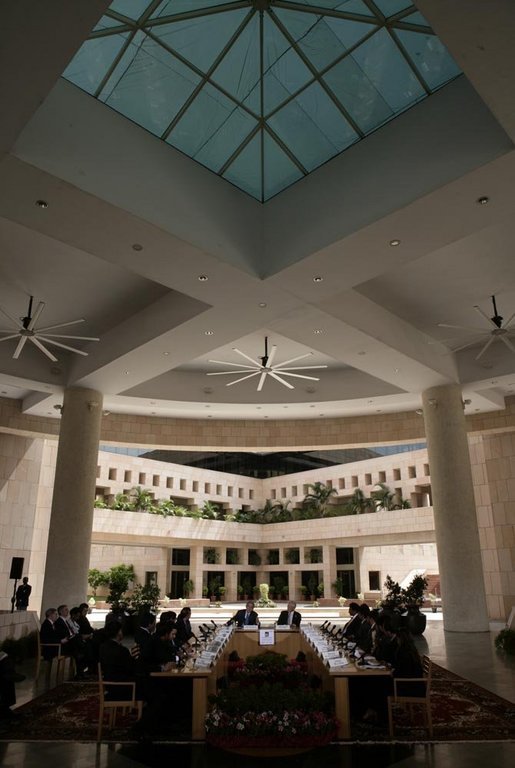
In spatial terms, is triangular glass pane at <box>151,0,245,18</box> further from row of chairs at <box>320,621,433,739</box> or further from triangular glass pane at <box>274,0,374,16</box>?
row of chairs at <box>320,621,433,739</box>

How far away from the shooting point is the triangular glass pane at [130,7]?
6.71 metres

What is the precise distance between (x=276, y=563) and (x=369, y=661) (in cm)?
3938

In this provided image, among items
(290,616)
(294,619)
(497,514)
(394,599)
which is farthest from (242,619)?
(497,514)

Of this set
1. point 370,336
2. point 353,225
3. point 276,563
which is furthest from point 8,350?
point 276,563

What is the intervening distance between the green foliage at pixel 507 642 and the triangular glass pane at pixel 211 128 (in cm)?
1020

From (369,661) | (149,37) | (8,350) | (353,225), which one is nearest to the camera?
(369,661)

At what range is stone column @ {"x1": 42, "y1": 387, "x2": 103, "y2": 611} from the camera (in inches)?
535

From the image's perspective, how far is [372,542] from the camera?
3650 centimetres

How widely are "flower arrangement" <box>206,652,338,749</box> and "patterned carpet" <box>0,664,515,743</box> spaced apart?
1.67 ft

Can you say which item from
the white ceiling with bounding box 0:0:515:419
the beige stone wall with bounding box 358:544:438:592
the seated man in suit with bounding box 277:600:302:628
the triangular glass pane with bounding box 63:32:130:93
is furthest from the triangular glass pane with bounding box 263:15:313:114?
the beige stone wall with bounding box 358:544:438:592

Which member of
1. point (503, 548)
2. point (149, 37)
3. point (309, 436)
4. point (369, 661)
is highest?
→ point (149, 37)

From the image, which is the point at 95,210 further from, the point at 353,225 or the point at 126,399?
the point at 126,399

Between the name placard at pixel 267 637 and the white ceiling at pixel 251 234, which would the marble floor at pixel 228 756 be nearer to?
the name placard at pixel 267 637

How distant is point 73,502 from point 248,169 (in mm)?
9273
